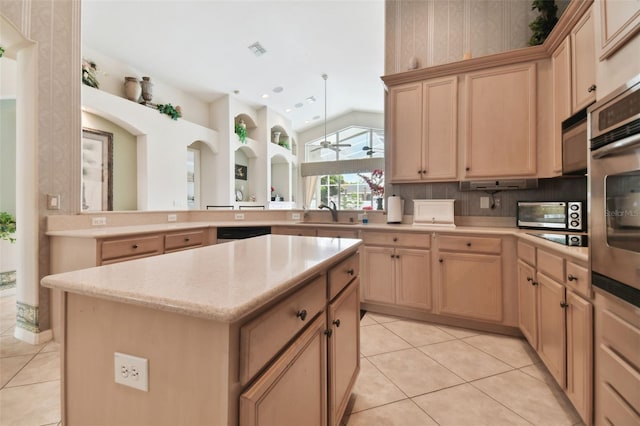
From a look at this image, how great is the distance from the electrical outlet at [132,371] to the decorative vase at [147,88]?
585 centimetres

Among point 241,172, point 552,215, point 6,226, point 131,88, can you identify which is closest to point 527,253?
point 552,215

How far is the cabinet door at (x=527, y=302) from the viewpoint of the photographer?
1.95 m

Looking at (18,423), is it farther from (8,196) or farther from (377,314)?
Answer: (8,196)

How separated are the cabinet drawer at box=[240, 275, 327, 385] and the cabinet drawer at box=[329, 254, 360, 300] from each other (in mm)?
157

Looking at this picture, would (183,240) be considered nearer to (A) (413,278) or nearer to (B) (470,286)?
(A) (413,278)

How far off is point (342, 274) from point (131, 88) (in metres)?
5.58

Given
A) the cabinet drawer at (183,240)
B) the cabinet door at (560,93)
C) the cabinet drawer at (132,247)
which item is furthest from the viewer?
the cabinet drawer at (183,240)

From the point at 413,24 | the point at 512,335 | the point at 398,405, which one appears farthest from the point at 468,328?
the point at 413,24

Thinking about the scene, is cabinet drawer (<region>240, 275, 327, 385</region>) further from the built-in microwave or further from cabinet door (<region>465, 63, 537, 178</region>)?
cabinet door (<region>465, 63, 537, 178</region>)

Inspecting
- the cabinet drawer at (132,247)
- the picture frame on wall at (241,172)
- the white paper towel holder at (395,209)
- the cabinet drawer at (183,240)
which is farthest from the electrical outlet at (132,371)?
the picture frame on wall at (241,172)

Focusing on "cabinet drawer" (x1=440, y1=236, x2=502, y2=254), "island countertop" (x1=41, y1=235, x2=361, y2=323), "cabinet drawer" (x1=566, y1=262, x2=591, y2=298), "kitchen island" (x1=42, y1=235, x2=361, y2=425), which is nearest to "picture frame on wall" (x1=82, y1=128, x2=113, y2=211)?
"island countertop" (x1=41, y1=235, x2=361, y2=323)

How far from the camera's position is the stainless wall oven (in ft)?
3.17

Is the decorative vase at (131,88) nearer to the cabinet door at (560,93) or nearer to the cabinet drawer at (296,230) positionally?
the cabinet drawer at (296,230)

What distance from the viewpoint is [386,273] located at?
279cm
